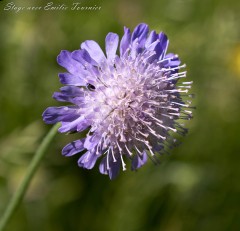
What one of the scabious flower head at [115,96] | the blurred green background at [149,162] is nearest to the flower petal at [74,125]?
the scabious flower head at [115,96]

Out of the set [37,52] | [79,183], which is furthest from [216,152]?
[37,52]

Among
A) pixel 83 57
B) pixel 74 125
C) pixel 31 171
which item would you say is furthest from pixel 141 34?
pixel 31 171

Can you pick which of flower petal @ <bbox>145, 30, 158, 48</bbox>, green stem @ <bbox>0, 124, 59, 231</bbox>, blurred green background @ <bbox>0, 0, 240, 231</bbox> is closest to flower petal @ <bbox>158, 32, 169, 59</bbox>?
flower petal @ <bbox>145, 30, 158, 48</bbox>

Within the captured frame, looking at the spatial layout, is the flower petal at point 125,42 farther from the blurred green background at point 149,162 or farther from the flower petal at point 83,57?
the blurred green background at point 149,162

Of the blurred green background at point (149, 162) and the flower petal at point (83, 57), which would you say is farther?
the blurred green background at point (149, 162)

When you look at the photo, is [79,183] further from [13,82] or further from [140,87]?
[140,87]

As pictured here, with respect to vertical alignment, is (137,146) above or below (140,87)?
below
